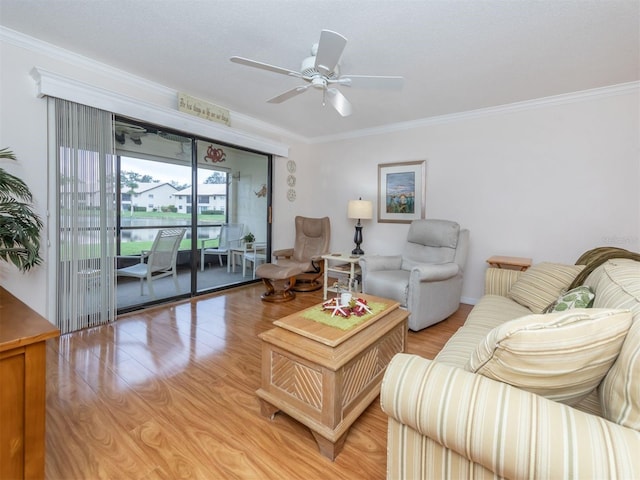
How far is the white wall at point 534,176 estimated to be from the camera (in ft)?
9.57

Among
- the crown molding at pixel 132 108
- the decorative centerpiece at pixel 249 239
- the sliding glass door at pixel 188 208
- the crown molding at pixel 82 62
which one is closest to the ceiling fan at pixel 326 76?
the crown molding at pixel 132 108

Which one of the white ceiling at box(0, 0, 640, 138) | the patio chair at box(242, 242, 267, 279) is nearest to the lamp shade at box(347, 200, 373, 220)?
the white ceiling at box(0, 0, 640, 138)

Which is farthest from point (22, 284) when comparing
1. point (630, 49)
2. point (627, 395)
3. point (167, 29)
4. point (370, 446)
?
point (630, 49)

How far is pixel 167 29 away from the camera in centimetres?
216

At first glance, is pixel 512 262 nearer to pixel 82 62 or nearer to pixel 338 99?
pixel 338 99

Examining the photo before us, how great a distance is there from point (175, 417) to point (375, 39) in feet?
9.16

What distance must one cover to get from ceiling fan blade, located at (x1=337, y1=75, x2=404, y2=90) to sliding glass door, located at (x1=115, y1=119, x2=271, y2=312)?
7.36 ft

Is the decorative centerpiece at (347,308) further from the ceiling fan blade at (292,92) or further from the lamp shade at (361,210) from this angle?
the lamp shade at (361,210)

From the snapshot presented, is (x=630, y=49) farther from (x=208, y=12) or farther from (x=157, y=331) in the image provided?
(x=157, y=331)

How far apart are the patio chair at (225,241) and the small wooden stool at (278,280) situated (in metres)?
0.75

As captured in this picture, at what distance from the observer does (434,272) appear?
8.99ft

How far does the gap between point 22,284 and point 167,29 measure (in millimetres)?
2325

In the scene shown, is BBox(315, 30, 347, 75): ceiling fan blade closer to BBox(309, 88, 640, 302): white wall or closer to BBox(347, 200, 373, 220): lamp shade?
BBox(347, 200, 373, 220): lamp shade

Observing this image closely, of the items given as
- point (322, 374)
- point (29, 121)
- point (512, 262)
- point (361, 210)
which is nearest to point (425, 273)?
point (512, 262)
